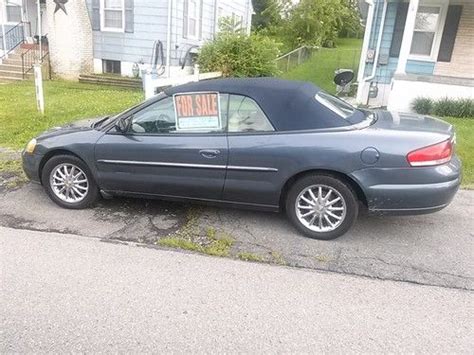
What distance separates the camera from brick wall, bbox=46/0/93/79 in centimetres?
1408

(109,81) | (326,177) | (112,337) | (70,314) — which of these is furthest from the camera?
(109,81)

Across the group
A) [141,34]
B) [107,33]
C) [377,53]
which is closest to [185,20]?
[141,34]

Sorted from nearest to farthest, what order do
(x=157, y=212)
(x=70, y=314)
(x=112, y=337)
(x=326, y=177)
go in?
(x=112, y=337) → (x=70, y=314) → (x=326, y=177) → (x=157, y=212)

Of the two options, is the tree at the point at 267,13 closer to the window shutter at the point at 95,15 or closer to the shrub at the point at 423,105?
the window shutter at the point at 95,15

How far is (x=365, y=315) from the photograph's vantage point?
2922 mm

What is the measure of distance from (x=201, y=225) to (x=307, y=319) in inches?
69.1

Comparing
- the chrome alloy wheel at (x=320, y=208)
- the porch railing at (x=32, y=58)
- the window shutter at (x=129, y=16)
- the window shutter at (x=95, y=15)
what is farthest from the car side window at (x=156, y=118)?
the porch railing at (x=32, y=58)

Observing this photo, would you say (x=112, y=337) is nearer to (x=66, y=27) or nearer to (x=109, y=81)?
(x=109, y=81)

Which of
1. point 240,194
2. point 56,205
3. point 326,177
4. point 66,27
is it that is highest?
point 66,27

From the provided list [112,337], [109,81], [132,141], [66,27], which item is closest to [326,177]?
[132,141]

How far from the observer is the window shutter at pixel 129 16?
45.4ft

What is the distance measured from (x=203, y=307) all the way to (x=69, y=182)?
2498 millimetres

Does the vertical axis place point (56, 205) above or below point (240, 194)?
below

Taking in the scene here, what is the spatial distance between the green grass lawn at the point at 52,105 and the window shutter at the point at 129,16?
7.52 ft
